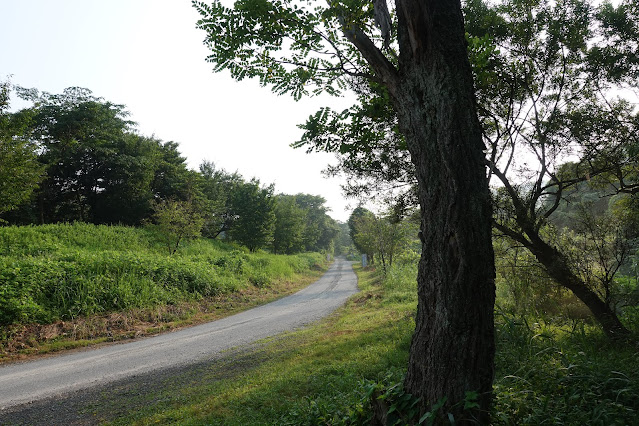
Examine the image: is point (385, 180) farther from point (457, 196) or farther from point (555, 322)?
point (457, 196)

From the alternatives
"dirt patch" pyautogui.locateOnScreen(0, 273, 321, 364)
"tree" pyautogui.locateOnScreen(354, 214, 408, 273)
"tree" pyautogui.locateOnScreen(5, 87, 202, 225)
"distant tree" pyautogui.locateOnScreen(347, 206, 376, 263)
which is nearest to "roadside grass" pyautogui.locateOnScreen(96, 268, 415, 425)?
"dirt patch" pyautogui.locateOnScreen(0, 273, 321, 364)

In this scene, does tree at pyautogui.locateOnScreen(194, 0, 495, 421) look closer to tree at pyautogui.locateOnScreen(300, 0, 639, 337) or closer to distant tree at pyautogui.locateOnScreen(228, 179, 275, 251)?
tree at pyautogui.locateOnScreen(300, 0, 639, 337)

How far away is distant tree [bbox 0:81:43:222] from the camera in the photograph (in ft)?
46.0

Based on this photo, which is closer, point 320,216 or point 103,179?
point 103,179

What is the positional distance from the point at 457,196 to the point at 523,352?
3077mm

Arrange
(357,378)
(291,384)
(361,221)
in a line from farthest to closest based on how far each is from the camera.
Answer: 1. (361,221)
2. (291,384)
3. (357,378)

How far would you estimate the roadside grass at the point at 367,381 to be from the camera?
8.21 feet

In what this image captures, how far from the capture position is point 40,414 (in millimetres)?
4871

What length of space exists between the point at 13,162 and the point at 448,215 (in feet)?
58.8

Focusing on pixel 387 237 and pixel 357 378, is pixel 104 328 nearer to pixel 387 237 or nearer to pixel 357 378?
pixel 357 378

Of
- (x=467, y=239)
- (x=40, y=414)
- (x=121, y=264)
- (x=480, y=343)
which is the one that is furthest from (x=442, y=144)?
(x=121, y=264)

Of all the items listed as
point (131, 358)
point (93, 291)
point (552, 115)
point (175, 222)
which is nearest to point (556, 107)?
point (552, 115)

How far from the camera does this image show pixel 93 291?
10914 mm

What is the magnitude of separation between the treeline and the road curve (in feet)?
32.1
